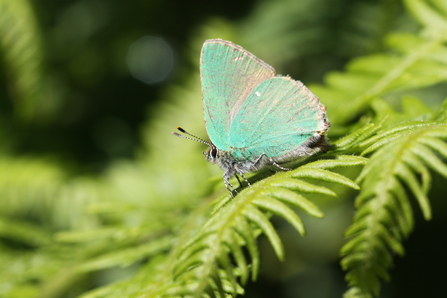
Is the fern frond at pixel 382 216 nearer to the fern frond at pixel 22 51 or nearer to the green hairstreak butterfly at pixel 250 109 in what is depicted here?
the green hairstreak butterfly at pixel 250 109

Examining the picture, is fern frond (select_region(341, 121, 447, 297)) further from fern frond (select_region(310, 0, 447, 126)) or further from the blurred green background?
the blurred green background

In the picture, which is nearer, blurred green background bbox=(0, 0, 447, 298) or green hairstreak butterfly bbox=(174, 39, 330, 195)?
green hairstreak butterfly bbox=(174, 39, 330, 195)

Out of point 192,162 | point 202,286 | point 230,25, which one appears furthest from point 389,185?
point 230,25

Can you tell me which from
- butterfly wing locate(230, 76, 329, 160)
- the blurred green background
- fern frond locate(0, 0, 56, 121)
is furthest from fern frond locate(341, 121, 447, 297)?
fern frond locate(0, 0, 56, 121)

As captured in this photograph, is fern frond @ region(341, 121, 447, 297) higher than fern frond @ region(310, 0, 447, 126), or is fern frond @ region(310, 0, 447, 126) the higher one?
fern frond @ region(310, 0, 447, 126)

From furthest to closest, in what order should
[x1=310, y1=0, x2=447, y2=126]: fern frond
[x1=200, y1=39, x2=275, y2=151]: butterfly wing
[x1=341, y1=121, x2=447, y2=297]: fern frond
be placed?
1. [x1=310, y1=0, x2=447, y2=126]: fern frond
2. [x1=200, y1=39, x2=275, y2=151]: butterfly wing
3. [x1=341, y1=121, x2=447, y2=297]: fern frond

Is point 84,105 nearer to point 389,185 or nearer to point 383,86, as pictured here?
point 383,86

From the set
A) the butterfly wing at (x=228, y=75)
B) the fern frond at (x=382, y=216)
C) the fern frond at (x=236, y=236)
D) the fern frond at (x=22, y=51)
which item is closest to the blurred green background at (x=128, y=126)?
the fern frond at (x=22, y=51)
